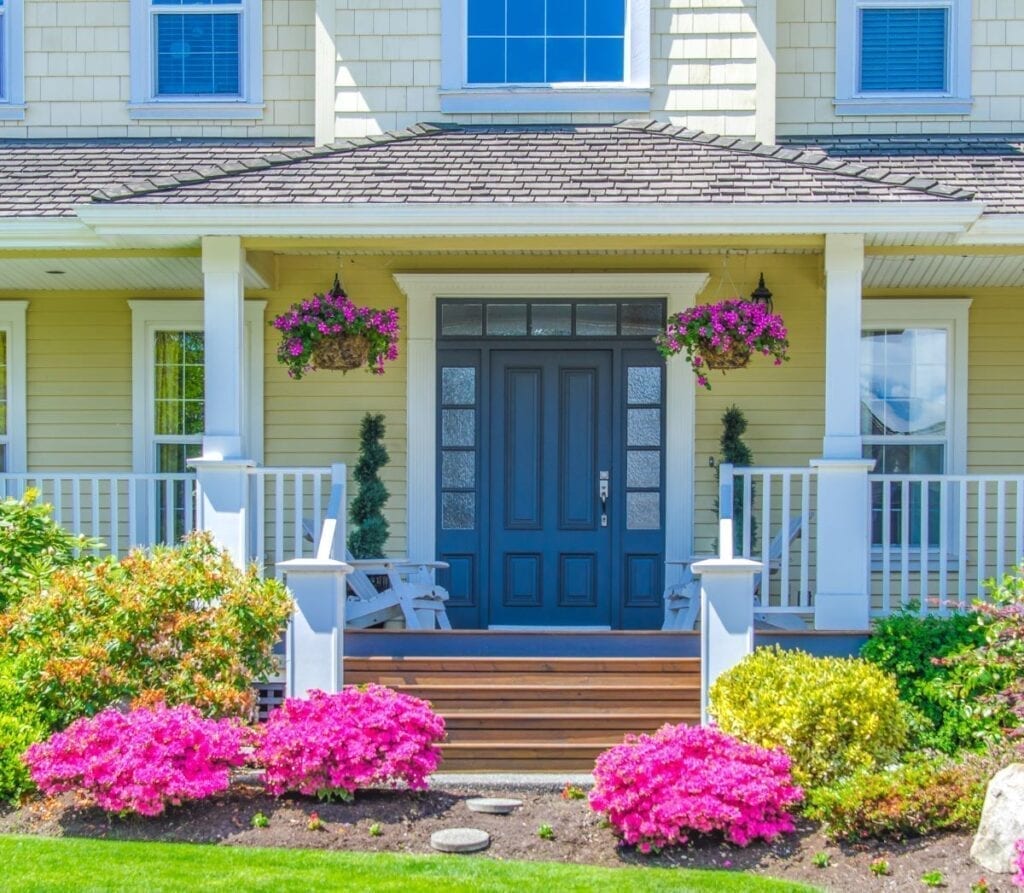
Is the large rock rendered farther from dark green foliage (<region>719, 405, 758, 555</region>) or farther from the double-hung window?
the double-hung window

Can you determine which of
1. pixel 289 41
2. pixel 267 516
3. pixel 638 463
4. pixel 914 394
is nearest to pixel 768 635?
pixel 638 463

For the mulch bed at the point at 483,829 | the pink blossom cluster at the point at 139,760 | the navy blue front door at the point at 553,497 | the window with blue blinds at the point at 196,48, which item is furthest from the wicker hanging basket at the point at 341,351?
the mulch bed at the point at 483,829

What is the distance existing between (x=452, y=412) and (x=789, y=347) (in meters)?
2.65

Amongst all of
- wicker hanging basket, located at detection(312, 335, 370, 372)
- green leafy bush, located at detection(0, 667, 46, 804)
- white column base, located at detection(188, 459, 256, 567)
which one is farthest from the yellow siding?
green leafy bush, located at detection(0, 667, 46, 804)

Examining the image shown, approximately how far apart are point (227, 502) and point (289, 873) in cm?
355

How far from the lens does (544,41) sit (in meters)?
10.9

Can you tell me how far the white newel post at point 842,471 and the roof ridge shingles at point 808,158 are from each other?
0.52 meters

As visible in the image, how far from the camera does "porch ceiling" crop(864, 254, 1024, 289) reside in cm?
984

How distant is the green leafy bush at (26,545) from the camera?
322 inches

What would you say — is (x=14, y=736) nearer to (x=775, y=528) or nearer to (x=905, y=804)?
(x=905, y=804)

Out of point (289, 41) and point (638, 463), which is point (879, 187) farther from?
point (289, 41)

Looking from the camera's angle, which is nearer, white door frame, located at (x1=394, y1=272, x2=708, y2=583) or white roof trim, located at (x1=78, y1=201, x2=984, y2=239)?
white roof trim, located at (x1=78, y1=201, x2=984, y2=239)

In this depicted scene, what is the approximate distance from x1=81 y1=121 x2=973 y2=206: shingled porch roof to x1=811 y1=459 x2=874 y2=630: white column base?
5.63 feet

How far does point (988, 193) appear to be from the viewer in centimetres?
956
